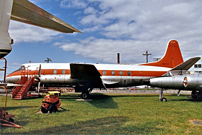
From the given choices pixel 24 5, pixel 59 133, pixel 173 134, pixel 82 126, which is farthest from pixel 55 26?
pixel 173 134

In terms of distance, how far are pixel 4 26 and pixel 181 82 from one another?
11.7 metres

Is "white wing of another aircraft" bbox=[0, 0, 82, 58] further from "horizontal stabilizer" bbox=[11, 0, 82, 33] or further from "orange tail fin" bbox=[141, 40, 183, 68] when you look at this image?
"orange tail fin" bbox=[141, 40, 183, 68]

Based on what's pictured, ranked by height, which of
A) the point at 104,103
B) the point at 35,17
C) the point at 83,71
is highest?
the point at 35,17

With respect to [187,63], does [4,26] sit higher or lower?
lower

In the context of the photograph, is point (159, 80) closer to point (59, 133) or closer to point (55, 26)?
point (59, 133)

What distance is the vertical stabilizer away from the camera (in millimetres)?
2317

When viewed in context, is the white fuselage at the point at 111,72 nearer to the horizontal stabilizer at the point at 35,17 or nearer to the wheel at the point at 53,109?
the wheel at the point at 53,109

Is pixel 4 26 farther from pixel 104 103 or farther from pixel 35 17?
pixel 104 103

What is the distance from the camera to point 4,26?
2.40m

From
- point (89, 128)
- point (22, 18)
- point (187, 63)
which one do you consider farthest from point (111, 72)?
point (22, 18)

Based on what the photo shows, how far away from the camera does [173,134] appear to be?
4570 millimetres

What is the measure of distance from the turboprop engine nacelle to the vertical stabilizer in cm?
1085

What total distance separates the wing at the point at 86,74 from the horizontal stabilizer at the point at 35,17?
8386 millimetres

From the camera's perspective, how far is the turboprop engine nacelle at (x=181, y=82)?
1099 centimetres
